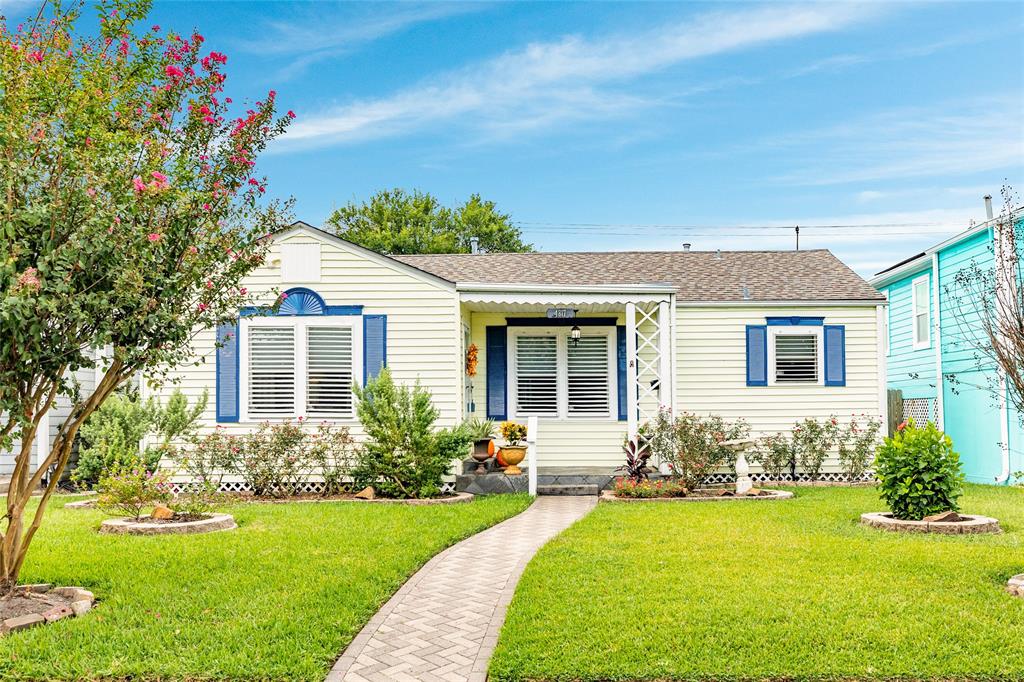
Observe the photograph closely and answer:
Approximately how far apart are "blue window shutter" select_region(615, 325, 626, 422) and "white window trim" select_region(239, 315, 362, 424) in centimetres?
468

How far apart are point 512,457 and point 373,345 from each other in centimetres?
283

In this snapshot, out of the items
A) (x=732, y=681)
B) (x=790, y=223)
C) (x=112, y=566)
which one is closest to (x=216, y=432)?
(x=112, y=566)

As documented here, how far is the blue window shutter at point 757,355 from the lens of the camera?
1538 cm

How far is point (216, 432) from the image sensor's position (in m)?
13.4

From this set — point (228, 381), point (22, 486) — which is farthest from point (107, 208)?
point (228, 381)

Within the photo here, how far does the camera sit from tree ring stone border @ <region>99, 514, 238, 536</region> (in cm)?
924

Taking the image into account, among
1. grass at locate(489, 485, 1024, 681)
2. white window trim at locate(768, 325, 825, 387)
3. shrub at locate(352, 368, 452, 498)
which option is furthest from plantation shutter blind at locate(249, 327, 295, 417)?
white window trim at locate(768, 325, 825, 387)

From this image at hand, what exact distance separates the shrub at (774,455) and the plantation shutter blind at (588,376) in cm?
271

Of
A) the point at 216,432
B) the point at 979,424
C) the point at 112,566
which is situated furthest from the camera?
the point at 979,424

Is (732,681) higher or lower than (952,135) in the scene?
lower

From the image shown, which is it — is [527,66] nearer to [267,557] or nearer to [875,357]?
[875,357]

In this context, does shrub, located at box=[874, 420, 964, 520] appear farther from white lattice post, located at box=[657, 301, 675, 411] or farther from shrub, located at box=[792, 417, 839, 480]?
shrub, located at box=[792, 417, 839, 480]

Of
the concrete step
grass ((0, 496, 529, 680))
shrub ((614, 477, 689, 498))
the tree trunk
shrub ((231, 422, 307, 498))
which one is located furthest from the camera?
the concrete step

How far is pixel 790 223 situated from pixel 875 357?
28.6 metres
